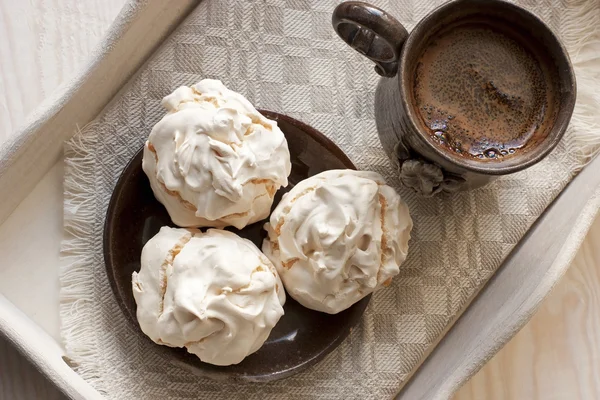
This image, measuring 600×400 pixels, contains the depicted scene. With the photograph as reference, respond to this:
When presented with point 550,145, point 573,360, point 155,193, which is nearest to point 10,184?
point 155,193

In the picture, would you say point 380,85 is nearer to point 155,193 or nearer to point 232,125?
point 232,125

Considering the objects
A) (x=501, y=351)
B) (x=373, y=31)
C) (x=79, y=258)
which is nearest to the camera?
(x=373, y=31)

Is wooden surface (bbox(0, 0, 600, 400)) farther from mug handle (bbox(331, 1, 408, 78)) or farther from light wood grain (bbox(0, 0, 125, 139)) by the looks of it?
mug handle (bbox(331, 1, 408, 78))

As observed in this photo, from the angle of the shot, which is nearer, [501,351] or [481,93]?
[481,93]

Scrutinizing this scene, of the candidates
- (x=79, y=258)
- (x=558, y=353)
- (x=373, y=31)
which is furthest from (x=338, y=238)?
(x=558, y=353)

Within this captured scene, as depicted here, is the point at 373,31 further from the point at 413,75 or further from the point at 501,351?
the point at 501,351


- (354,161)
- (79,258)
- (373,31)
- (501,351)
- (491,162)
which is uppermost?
(373,31)

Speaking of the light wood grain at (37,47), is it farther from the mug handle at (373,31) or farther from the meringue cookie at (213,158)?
the mug handle at (373,31)
